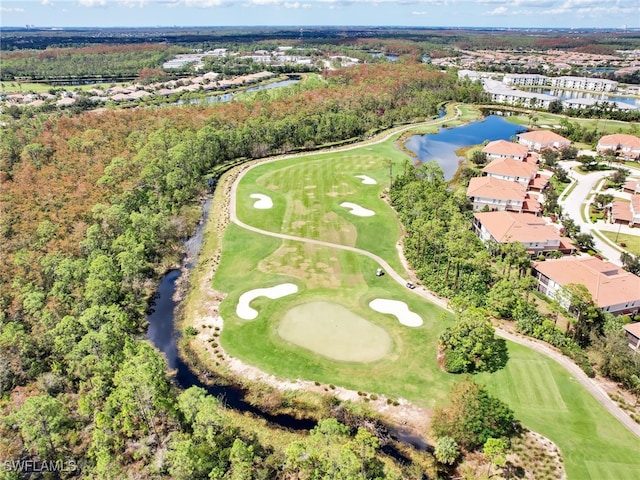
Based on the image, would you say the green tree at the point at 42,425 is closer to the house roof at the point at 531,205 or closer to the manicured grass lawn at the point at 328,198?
the manicured grass lawn at the point at 328,198

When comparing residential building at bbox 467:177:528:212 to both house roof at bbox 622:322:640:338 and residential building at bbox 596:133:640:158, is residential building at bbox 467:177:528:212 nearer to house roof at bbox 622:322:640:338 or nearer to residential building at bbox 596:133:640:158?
house roof at bbox 622:322:640:338

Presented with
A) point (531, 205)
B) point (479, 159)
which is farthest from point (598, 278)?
point (479, 159)

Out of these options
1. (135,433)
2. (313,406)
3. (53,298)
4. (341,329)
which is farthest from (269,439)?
(53,298)

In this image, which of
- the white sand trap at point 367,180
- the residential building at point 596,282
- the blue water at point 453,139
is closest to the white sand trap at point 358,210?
the white sand trap at point 367,180

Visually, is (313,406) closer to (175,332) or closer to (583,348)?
(175,332)

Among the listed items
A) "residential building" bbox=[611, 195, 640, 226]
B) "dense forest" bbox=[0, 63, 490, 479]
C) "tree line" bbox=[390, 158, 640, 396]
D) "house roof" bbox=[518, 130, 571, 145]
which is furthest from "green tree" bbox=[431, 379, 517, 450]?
"house roof" bbox=[518, 130, 571, 145]

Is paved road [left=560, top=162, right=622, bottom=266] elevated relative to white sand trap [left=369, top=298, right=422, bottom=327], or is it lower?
elevated

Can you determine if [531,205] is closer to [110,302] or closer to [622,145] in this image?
[622,145]
